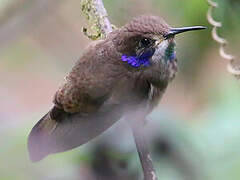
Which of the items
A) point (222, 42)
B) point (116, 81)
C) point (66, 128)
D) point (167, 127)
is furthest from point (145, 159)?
point (222, 42)

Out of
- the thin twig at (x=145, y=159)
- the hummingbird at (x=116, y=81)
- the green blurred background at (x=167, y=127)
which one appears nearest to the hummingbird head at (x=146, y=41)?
the hummingbird at (x=116, y=81)

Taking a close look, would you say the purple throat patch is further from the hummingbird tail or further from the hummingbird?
the hummingbird tail

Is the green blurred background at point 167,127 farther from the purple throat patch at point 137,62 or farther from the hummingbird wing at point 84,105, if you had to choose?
the purple throat patch at point 137,62

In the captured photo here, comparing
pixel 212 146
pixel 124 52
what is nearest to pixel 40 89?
pixel 124 52

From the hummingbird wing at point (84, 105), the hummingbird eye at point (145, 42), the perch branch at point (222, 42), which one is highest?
the hummingbird eye at point (145, 42)

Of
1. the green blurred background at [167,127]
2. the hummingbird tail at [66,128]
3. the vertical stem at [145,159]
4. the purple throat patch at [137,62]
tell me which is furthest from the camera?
the purple throat patch at [137,62]

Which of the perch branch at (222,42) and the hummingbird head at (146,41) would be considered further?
the perch branch at (222,42)

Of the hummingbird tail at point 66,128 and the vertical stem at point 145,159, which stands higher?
the vertical stem at point 145,159

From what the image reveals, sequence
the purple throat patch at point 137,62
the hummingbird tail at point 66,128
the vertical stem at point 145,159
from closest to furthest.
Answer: the vertical stem at point 145,159, the hummingbird tail at point 66,128, the purple throat patch at point 137,62
